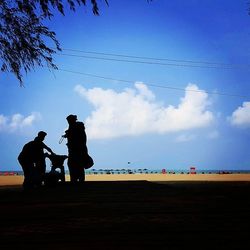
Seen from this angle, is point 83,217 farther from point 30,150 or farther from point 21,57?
point 21,57

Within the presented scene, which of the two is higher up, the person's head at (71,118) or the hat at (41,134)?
the person's head at (71,118)

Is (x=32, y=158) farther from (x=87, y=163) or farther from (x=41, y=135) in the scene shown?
(x=87, y=163)

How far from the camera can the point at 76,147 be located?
11227 millimetres

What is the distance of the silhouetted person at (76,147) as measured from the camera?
36.2ft

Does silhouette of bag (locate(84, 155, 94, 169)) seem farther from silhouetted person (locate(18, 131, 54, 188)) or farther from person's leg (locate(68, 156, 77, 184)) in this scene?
silhouetted person (locate(18, 131, 54, 188))

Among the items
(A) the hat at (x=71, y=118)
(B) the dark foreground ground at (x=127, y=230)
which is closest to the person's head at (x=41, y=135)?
(A) the hat at (x=71, y=118)

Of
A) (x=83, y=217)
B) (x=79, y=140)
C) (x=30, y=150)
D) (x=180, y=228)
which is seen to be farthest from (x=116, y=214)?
(x=79, y=140)

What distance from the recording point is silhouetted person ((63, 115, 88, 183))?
1105 centimetres

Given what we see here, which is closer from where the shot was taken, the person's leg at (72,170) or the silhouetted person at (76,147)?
the silhouetted person at (76,147)

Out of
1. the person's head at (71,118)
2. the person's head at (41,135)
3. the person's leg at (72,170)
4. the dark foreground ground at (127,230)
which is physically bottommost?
the dark foreground ground at (127,230)

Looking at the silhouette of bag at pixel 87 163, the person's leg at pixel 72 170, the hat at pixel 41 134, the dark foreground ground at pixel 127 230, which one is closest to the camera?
the dark foreground ground at pixel 127 230

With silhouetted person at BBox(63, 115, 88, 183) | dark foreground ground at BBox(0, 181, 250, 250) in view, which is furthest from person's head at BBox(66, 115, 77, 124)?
dark foreground ground at BBox(0, 181, 250, 250)

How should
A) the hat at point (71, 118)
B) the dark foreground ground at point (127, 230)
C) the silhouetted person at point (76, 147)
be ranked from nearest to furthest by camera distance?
the dark foreground ground at point (127, 230) → the hat at point (71, 118) → the silhouetted person at point (76, 147)

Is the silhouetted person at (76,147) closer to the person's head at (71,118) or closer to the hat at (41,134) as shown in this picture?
the person's head at (71,118)
